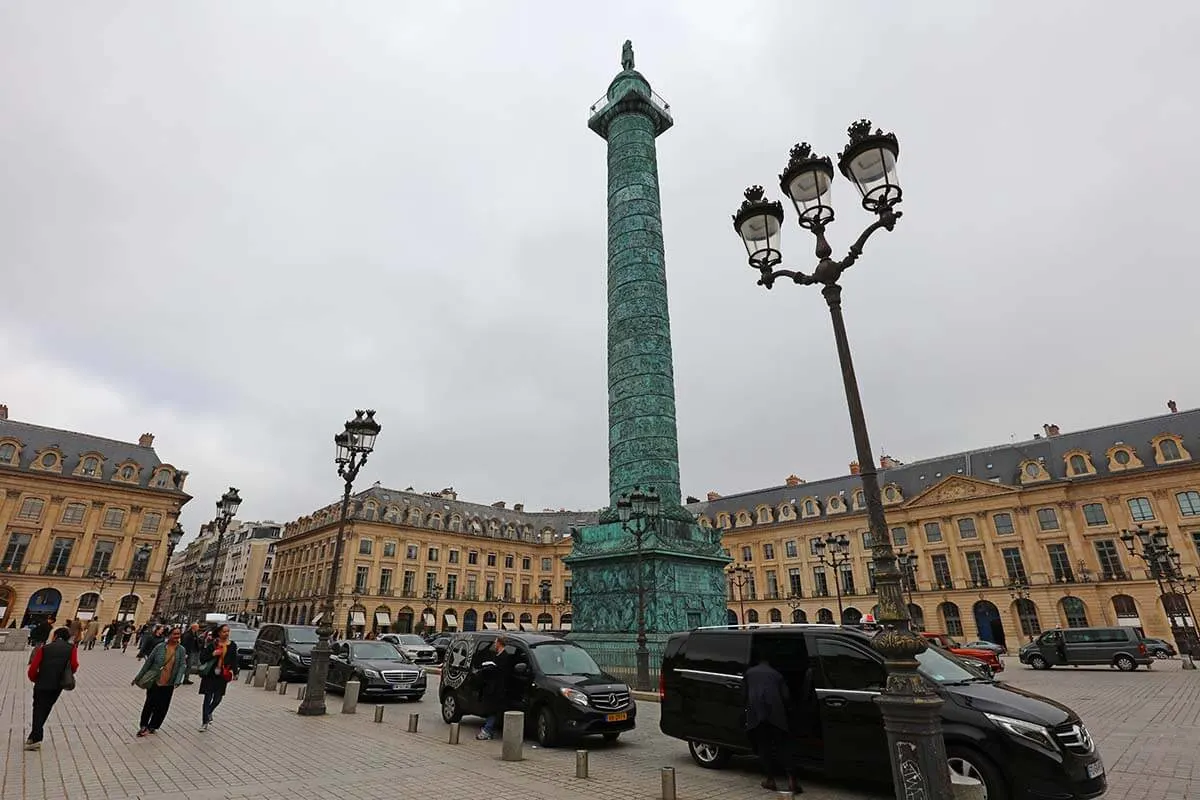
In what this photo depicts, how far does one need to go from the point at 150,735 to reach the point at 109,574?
4632 centimetres

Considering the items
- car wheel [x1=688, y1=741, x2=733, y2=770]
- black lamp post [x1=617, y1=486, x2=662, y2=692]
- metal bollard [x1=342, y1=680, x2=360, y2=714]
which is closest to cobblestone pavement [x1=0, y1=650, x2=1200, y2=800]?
car wheel [x1=688, y1=741, x2=733, y2=770]

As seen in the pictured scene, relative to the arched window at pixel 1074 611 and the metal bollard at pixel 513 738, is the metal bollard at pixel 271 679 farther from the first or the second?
the arched window at pixel 1074 611

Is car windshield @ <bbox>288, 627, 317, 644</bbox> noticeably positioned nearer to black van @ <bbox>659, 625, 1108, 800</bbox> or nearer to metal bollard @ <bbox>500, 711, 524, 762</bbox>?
metal bollard @ <bbox>500, 711, 524, 762</bbox>

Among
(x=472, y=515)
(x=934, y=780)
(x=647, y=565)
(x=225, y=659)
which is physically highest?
(x=472, y=515)

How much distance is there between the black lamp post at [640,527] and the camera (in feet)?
48.4

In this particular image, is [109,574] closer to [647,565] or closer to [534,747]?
[647,565]

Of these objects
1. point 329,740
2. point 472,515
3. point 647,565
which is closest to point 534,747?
point 329,740

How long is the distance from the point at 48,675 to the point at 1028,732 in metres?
10.8

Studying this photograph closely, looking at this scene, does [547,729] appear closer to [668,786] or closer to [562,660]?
[562,660]

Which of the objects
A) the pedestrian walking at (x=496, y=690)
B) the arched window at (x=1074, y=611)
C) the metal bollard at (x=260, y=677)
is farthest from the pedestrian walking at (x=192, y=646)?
the arched window at (x=1074, y=611)

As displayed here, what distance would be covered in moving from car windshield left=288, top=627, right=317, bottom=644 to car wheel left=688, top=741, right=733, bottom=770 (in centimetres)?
1425

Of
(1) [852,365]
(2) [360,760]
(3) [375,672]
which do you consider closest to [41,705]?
(2) [360,760]

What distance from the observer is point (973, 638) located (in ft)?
137

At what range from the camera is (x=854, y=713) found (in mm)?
6277
